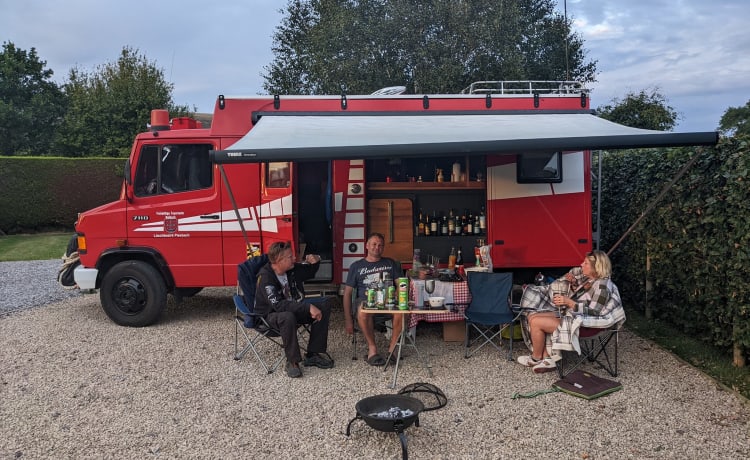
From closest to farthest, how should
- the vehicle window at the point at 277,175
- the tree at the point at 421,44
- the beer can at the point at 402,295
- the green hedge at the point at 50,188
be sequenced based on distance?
A: the beer can at the point at 402,295 → the vehicle window at the point at 277,175 → the tree at the point at 421,44 → the green hedge at the point at 50,188

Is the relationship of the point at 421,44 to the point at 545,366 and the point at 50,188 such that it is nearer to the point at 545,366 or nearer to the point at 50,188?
the point at 545,366

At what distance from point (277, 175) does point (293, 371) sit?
2.21 m

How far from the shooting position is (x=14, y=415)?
13.2ft

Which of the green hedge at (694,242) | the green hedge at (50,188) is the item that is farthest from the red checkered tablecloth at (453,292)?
the green hedge at (50,188)

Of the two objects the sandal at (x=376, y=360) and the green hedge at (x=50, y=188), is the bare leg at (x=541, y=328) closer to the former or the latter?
the sandal at (x=376, y=360)

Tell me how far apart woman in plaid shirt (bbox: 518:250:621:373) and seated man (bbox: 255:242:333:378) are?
178 cm

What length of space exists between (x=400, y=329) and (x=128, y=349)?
271cm

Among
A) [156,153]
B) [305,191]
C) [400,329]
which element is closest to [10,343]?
[156,153]

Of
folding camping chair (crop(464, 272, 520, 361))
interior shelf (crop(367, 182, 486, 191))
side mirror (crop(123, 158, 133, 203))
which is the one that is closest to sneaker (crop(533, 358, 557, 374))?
folding camping chair (crop(464, 272, 520, 361))

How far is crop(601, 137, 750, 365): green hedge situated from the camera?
14.7 ft

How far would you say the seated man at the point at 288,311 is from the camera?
4.75 m

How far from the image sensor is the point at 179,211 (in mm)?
6195

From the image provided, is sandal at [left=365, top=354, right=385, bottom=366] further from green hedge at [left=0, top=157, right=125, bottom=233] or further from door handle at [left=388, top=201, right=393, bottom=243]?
green hedge at [left=0, top=157, right=125, bottom=233]

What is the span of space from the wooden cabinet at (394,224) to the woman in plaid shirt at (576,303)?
168 centimetres
